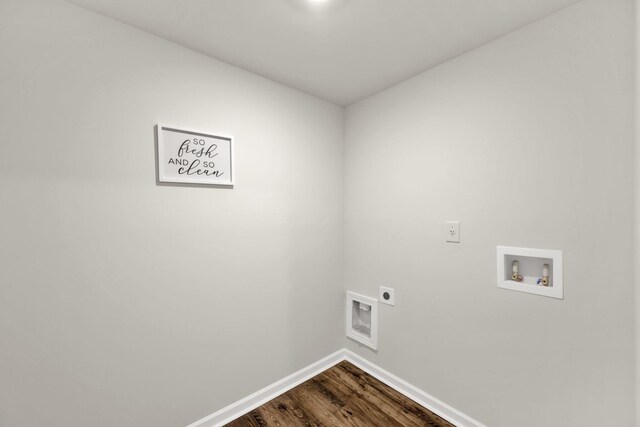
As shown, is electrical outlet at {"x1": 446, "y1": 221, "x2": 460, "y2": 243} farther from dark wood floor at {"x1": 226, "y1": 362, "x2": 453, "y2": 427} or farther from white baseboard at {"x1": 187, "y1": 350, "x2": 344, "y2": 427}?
white baseboard at {"x1": 187, "y1": 350, "x2": 344, "y2": 427}

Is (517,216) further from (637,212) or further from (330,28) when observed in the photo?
(330,28)

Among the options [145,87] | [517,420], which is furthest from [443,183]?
[145,87]

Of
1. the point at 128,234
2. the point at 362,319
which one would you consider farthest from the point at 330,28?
the point at 362,319

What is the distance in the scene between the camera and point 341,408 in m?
1.69

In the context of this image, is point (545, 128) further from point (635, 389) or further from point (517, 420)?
point (517, 420)

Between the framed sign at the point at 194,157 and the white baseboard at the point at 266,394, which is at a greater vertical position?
the framed sign at the point at 194,157

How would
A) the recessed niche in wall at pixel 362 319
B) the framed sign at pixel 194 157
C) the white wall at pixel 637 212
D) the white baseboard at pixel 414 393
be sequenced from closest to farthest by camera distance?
the white wall at pixel 637 212
the framed sign at pixel 194 157
the white baseboard at pixel 414 393
the recessed niche in wall at pixel 362 319

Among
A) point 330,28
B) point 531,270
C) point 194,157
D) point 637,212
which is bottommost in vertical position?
point 531,270

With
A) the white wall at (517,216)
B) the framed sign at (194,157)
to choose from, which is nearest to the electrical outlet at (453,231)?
the white wall at (517,216)

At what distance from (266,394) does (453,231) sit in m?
1.64

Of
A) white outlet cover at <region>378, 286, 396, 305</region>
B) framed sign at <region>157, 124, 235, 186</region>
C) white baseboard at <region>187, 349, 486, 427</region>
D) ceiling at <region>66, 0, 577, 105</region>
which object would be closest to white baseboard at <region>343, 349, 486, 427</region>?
white baseboard at <region>187, 349, 486, 427</region>

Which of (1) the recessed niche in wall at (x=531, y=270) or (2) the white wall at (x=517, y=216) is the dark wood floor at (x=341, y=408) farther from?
(1) the recessed niche in wall at (x=531, y=270)

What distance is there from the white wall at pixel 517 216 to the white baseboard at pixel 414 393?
54 millimetres

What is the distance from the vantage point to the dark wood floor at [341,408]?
1.58 m
